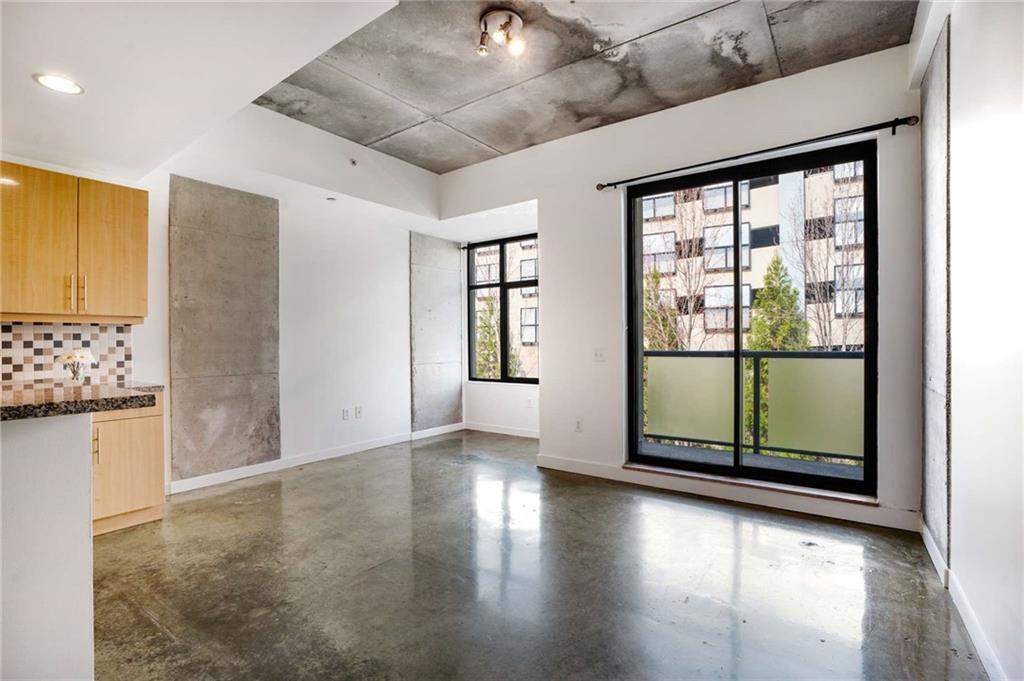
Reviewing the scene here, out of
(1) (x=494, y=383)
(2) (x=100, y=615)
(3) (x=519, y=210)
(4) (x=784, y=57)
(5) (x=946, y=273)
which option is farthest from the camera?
(1) (x=494, y=383)

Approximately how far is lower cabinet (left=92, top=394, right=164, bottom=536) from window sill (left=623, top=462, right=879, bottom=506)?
375 cm

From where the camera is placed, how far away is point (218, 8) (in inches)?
74.9

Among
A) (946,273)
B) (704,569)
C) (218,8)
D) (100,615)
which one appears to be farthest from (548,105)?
(100,615)

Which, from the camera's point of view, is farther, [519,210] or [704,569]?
[519,210]

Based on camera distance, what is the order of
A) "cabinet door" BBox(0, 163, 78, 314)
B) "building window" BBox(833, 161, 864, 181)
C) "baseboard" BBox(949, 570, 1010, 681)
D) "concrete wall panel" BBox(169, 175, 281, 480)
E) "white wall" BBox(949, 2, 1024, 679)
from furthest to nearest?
"concrete wall panel" BBox(169, 175, 281, 480), "building window" BBox(833, 161, 864, 181), "cabinet door" BBox(0, 163, 78, 314), "baseboard" BBox(949, 570, 1010, 681), "white wall" BBox(949, 2, 1024, 679)

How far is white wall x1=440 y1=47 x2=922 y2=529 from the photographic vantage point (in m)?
3.22

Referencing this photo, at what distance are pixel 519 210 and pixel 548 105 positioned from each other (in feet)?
4.63

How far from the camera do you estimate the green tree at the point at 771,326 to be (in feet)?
13.5

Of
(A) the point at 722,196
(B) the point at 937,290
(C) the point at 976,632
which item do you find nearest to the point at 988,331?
(B) the point at 937,290

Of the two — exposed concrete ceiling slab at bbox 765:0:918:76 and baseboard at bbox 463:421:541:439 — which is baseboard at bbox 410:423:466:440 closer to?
baseboard at bbox 463:421:541:439

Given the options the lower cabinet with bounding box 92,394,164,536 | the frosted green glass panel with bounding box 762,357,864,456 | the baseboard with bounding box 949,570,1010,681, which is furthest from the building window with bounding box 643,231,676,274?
the lower cabinet with bounding box 92,394,164,536

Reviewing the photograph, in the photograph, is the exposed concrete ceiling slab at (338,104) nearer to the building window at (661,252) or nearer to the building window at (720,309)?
the building window at (661,252)

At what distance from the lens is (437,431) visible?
6.59m

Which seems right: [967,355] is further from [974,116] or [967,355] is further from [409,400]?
[409,400]
